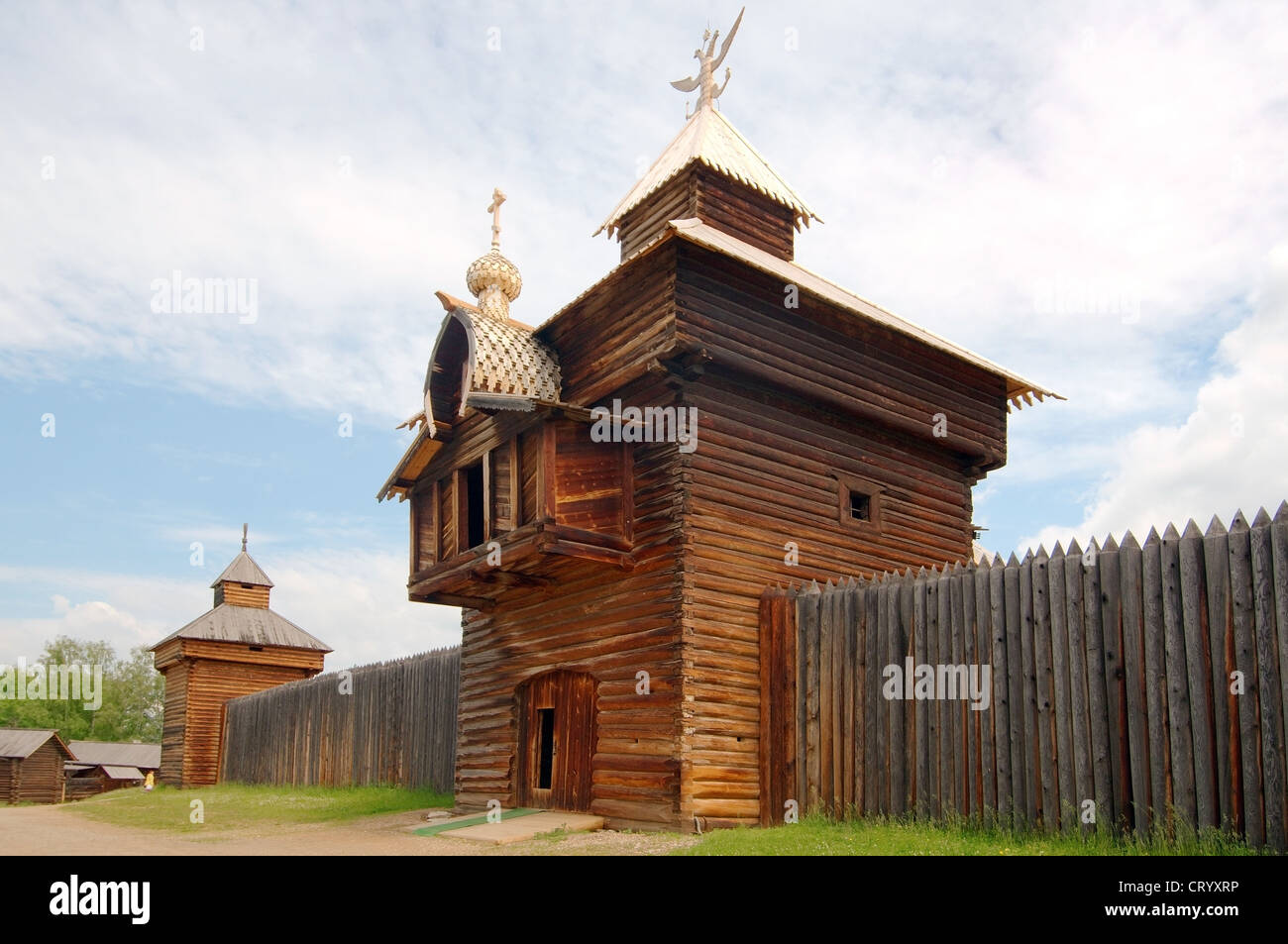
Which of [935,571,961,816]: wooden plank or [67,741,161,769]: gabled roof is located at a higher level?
[935,571,961,816]: wooden plank

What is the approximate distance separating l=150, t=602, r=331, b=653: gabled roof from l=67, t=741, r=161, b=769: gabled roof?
2670 cm

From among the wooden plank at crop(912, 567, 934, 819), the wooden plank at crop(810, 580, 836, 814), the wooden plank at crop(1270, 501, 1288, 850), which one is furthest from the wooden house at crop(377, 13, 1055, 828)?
the wooden plank at crop(1270, 501, 1288, 850)

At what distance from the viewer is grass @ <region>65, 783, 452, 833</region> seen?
19.7 meters

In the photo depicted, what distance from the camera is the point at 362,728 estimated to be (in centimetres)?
2488

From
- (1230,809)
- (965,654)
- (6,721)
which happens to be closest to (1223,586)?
(1230,809)

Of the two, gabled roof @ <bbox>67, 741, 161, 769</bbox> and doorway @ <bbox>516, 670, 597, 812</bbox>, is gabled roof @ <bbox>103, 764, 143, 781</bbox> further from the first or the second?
doorway @ <bbox>516, 670, 597, 812</bbox>

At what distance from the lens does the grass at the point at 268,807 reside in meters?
19.7

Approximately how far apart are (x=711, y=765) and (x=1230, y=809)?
6333 mm

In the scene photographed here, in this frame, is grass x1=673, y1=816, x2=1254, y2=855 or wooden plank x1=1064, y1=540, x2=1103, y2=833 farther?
wooden plank x1=1064, y1=540, x2=1103, y2=833

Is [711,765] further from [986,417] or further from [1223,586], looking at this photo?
[986,417]

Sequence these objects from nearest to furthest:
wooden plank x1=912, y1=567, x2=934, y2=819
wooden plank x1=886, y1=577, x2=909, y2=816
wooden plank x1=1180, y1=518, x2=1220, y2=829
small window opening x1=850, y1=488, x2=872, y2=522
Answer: wooden plank x1=1180, y1=518, x2=1220, y2=829 → wooden plank x1=912, y1=567, x2=934, y2=819 → wooden plank x1=886, y1=577, x2=909, y2=816 → small window opening x1=850, y1=488, x2=872, y2=522

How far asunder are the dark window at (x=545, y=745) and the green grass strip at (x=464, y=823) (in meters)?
0.53

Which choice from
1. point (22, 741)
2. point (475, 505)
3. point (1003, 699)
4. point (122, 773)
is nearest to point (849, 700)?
point (1003, 699)

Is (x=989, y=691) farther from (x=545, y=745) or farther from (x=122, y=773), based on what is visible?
(x=122, y=773)
